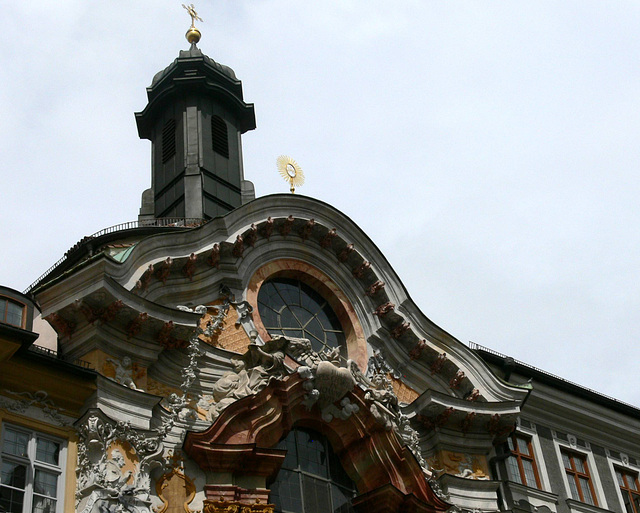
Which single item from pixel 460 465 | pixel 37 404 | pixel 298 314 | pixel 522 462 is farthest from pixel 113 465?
pixel 522 462

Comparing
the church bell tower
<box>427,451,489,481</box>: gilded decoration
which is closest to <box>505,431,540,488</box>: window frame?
<box>427,451,489,481</box>: gilded decoration

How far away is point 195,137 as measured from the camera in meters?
32.5

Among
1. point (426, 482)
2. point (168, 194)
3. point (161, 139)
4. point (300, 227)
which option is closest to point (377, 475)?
point (426, 482)

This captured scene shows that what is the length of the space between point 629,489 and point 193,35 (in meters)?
21.3

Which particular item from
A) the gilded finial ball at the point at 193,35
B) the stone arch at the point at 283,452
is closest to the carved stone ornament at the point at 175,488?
the stone arch at the point at 283,452

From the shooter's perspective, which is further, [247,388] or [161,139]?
[161,139]

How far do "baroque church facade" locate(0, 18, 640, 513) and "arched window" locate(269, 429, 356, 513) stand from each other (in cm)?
4

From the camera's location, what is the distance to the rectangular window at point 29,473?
60.3 ft

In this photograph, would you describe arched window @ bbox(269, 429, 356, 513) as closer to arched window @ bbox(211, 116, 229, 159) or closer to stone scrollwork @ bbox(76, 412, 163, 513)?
stone scrollwork @ bbox(76, 412, 163, 513)

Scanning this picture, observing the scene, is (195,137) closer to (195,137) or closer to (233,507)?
(195,137)

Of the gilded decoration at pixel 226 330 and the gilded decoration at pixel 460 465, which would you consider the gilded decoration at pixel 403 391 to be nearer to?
the gilded decoration at pixel 460 465

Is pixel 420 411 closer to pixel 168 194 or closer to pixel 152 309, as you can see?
pixel 152 309

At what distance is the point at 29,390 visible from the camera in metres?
19.8

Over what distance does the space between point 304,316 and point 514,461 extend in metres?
6.93
